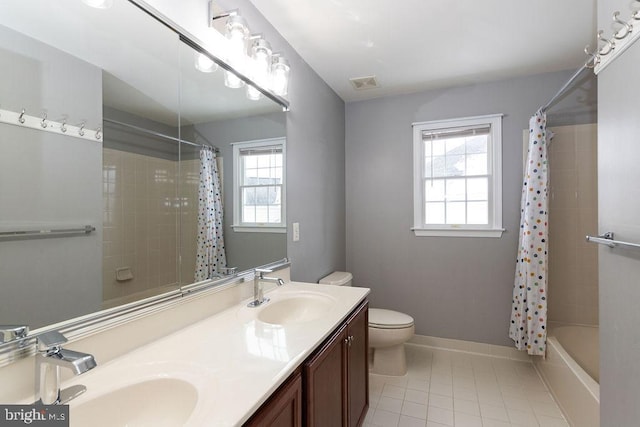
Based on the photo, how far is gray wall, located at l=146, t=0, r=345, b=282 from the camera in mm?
2137

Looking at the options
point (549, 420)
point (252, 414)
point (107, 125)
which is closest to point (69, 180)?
point (107, 125)

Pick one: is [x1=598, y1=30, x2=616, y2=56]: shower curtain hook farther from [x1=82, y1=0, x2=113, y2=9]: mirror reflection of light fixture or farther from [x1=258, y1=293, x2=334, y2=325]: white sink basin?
[x1=82, y1=0, x2=113, y2=9]: mirror reflection of light fixture

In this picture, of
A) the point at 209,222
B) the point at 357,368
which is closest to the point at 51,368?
the point at 209,222

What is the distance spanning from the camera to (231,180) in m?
1.70

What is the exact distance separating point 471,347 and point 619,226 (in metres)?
1.86

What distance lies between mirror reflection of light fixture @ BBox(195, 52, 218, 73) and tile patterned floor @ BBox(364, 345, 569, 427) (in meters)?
2.22

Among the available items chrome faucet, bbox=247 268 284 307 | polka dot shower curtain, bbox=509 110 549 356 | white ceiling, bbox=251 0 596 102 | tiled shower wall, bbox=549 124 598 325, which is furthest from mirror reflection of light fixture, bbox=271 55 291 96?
tiled shower wall, bbox=549 124 598 325

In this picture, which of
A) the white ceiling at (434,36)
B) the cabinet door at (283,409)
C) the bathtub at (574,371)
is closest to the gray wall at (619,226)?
the bathtub at (574,371)

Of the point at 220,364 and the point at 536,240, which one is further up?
the point at 536,240

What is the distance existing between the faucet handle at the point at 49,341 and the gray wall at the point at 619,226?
2.00m

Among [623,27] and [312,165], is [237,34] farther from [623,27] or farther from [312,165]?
[623,27]

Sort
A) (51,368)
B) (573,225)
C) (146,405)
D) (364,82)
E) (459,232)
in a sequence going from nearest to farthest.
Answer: (51,368)
(146,405)
(573,225)
(364,82)
(459,232)

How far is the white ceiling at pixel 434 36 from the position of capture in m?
1.77

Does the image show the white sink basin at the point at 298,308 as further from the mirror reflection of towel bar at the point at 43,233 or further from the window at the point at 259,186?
the mirror reflection of towel bar at the point at 43,233
